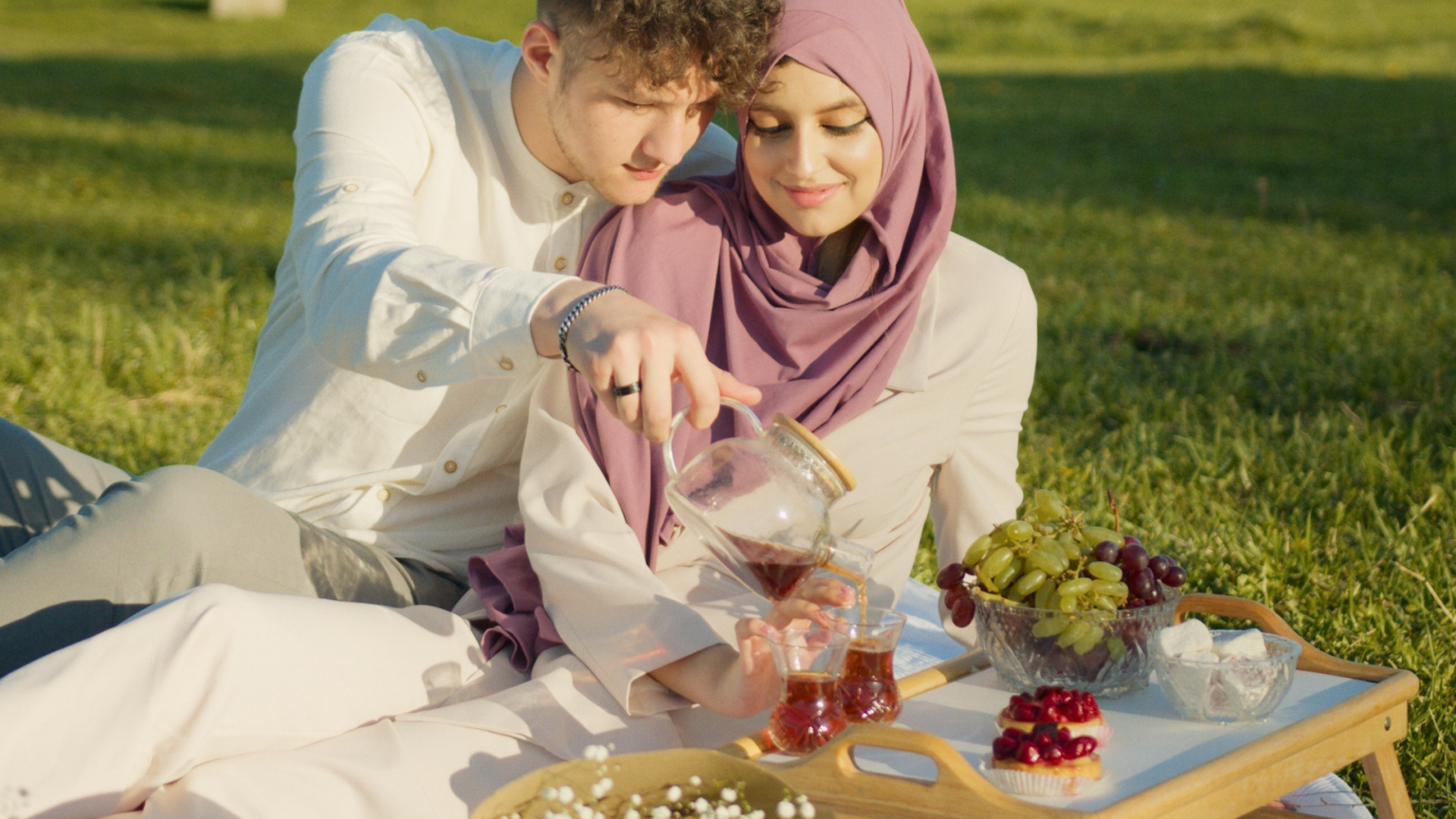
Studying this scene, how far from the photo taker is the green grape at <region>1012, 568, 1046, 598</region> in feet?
8.04

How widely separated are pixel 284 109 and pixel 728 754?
1282cm

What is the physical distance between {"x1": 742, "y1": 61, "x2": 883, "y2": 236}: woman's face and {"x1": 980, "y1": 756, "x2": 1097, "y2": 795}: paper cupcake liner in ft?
4.13

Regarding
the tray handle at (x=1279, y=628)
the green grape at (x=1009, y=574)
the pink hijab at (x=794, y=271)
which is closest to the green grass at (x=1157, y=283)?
the tray handle at (x=1279, y=628)

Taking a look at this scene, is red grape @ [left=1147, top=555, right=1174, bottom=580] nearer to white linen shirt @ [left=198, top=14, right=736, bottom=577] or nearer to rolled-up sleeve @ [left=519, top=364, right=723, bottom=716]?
rolled-up sleeve @ [left=519, top=364, right=723, bottom=716]

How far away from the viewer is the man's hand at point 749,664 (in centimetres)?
235

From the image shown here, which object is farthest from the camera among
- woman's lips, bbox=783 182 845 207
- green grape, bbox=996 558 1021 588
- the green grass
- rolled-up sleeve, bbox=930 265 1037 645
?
the green grass

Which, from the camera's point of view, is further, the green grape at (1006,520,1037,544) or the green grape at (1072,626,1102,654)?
the green grape at (1006,520,1037,544)

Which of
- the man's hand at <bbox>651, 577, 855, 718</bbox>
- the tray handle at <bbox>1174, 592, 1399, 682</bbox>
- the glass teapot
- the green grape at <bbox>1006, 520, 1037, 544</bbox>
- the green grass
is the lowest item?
the green grass

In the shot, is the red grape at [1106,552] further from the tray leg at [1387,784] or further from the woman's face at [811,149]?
the woman's face at [811,149]

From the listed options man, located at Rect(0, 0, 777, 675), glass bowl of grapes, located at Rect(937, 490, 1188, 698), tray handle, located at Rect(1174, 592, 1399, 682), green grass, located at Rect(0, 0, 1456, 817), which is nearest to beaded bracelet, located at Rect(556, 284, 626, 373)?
man, located at Rect(0, 0, 777, 675)

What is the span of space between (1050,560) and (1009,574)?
9cm

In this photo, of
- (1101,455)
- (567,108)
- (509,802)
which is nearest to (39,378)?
(567,108)

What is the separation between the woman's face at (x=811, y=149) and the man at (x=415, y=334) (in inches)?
4.3

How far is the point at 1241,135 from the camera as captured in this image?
12766 millimetres
